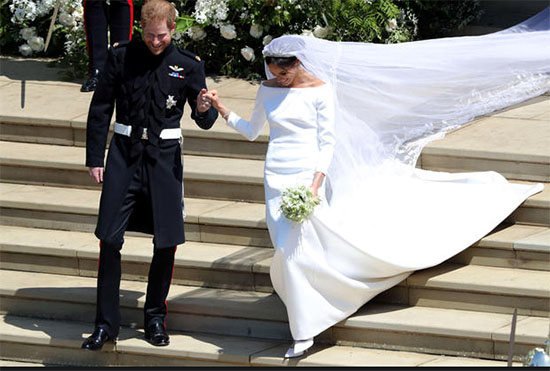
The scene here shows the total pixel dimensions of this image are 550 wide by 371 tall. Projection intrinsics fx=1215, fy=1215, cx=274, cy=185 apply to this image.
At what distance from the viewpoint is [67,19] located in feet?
33.4

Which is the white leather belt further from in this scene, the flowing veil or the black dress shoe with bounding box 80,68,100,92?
the black dress shoe with bounding box 80,68,100,92

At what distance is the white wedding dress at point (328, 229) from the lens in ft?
21.5

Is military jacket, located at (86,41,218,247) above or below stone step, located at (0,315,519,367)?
above

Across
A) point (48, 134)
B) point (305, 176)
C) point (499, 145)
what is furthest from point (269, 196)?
point (48, 134)

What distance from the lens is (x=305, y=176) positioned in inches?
259

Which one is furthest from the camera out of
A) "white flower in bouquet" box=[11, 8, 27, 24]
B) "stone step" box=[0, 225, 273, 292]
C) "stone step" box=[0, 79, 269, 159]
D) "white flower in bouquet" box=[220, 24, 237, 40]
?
"white flower in bouquet" box=[11, 8, 27, 24]

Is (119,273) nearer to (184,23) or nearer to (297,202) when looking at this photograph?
(297,202)

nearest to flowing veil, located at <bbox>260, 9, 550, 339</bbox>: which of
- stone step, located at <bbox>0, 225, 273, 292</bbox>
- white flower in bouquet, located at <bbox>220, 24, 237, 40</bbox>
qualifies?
stone step, located at <bbox>0, 225, 273, 292</bbox>

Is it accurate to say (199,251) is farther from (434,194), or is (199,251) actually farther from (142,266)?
(434,194)

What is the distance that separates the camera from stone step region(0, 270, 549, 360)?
6.60 meters

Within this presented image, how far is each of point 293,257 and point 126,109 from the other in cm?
123

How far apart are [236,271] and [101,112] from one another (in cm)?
134

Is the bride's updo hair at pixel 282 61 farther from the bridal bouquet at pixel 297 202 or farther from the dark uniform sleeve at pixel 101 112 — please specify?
the dark uniform sleeve at pixel 101 112

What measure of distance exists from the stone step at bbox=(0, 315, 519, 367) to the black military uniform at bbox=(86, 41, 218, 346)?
506mm
